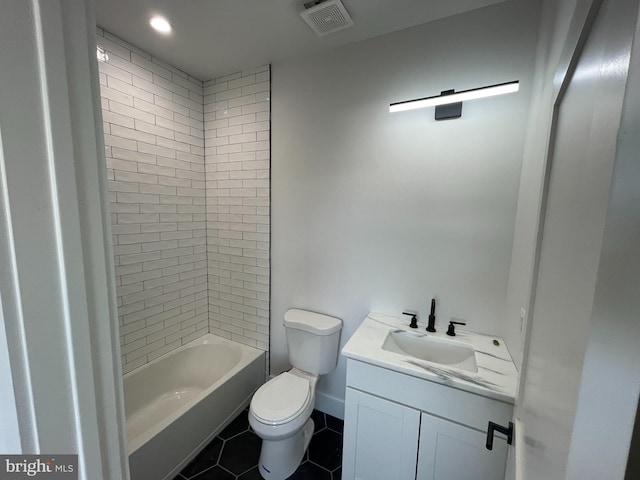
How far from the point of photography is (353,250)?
68.7 inches

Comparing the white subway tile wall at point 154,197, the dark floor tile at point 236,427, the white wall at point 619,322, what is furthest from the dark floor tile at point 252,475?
the white wall at point 619,322

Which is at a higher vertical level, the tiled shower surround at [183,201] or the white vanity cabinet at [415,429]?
the tiled shower surround at [183,201]

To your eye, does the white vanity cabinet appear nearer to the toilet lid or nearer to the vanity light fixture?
the toilet lid

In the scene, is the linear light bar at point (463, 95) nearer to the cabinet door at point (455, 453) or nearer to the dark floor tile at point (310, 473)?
the cabinet door at point (455, 453)

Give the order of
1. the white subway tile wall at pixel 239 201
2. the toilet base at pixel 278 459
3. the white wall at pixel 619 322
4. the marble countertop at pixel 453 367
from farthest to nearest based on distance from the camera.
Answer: the white subway tile wall at pixel 239 201
the toilet base at pixel 278 459
the marble countertop at pixel 453 367
the white wall at pixel 619 322

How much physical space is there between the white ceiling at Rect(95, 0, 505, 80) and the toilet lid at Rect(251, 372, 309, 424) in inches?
88.9

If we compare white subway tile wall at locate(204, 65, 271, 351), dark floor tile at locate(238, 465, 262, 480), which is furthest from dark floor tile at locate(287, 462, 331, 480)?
white subway tile wall at locate(204, 65, 271, 351)

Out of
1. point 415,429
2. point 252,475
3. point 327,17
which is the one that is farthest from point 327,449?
point 327,17

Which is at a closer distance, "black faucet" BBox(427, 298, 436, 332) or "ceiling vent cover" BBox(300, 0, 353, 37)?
"ceiling vent cover" BBox(300, 0, 353, 37)

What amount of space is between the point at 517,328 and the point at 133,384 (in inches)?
98.5

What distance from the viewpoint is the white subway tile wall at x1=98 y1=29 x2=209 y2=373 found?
5.42 ft

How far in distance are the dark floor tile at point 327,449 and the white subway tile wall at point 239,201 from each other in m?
0.77

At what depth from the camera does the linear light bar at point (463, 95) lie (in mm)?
1154

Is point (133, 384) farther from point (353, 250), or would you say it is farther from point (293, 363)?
point (353, 250)
